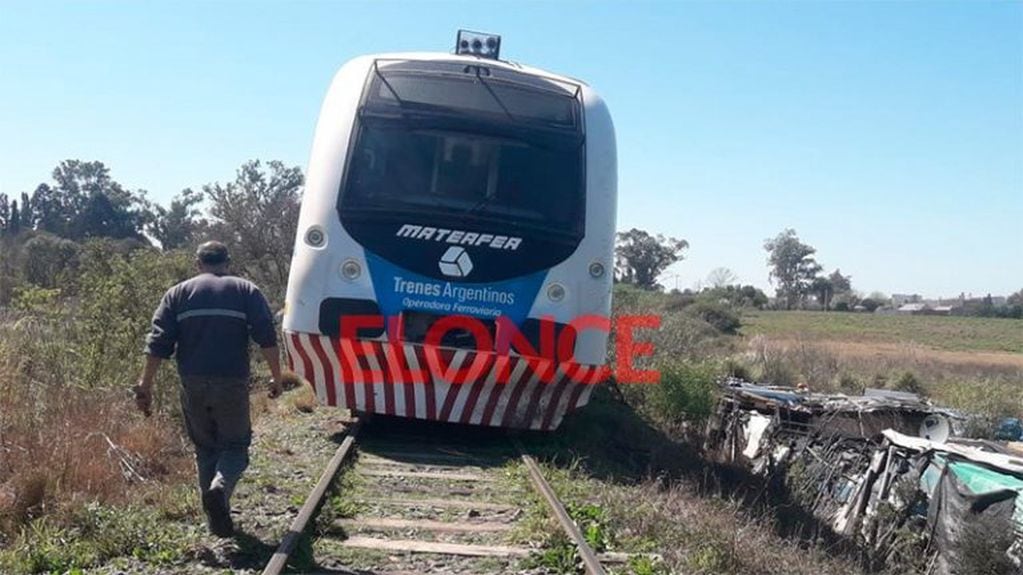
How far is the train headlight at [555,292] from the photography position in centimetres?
895

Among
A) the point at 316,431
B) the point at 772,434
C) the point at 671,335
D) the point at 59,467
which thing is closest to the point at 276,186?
the point at 671,335

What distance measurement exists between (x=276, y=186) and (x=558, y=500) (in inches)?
879

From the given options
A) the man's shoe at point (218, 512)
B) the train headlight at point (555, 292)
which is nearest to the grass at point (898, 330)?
the train headlight at point (555, 292)

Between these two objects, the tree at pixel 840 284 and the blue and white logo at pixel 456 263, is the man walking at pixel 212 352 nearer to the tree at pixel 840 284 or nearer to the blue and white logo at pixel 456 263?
the blue and white logo at pixel 456 263

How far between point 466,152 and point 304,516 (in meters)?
4.07

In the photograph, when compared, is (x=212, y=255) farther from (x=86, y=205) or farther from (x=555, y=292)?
(x=86, y=205)

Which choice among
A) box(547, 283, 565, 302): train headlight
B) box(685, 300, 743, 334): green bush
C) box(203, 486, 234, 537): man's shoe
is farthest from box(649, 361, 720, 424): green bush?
box(685, 300, 743, 334): green bush

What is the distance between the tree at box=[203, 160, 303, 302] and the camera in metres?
A: 24.1

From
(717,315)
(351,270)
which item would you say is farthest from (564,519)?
(717,315)

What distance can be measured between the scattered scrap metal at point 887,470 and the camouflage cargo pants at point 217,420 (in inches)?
295

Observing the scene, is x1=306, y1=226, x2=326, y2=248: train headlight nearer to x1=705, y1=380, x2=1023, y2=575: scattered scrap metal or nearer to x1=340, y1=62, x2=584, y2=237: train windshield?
x1=340, y1=62, x2=584, y2=237: train windshield

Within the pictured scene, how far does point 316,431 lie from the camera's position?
31.8ft

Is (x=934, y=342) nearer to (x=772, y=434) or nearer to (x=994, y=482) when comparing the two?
(x=772, y=434)

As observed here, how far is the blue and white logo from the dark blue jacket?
276 cm
